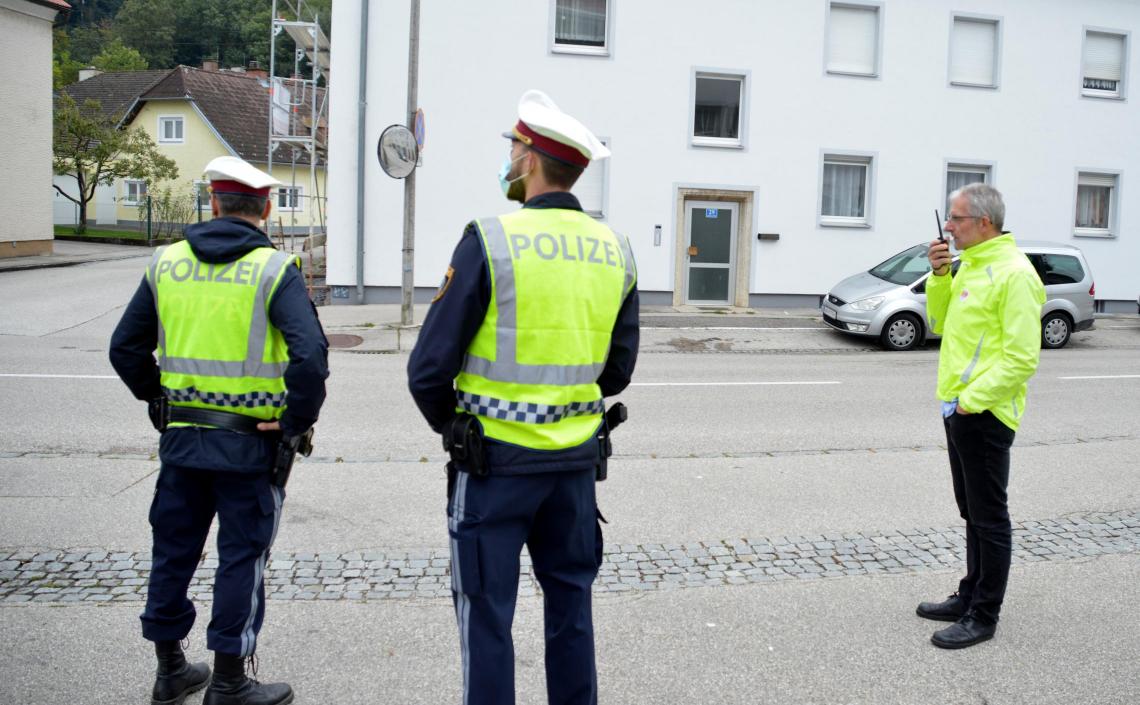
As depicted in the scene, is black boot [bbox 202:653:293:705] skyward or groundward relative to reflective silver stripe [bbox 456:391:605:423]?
groundward

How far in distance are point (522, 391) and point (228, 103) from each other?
5081 centimetres

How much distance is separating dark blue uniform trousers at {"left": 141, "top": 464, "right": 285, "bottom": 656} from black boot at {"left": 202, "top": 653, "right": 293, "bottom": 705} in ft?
0.20

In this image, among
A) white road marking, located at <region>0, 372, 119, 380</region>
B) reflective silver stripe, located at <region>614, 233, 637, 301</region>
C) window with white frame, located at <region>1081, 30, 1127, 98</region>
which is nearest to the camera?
reflective silver stripe, located at <region>614, 233, 637, 301</region>

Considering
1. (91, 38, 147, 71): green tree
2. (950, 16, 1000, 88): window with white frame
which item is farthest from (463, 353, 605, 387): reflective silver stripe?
(91, 38, 147, 71): green tree

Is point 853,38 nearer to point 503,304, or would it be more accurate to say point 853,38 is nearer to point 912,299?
point 912,299

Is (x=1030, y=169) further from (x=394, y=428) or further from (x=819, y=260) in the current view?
(x=394, y=428)

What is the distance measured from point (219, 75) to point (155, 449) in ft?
159

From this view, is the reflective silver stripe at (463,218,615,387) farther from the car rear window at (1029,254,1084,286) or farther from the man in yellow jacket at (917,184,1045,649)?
the car rear window at (1029,254,1084,286)

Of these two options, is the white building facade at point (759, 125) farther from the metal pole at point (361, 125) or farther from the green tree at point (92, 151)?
the green tree at point (92, 151)

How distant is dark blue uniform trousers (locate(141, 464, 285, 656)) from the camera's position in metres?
3.53

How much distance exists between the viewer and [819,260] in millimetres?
21297

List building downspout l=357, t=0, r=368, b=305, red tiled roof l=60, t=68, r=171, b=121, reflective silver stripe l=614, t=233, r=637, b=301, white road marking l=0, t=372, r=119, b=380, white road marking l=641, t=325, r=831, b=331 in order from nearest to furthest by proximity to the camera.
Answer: reflective silver stripe l=614, t=233, r=637, b=301 → white road marking l=0, t=372, r=119, b=380 → white road marking l=641, t=325, r=831, b=331 → building downspout l=357, t=0, r=368, b=305 → red tiled roof l=60, t=68, r=171, b=121

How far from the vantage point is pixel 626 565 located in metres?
5.22

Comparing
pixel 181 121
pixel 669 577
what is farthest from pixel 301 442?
pixel 181 121
